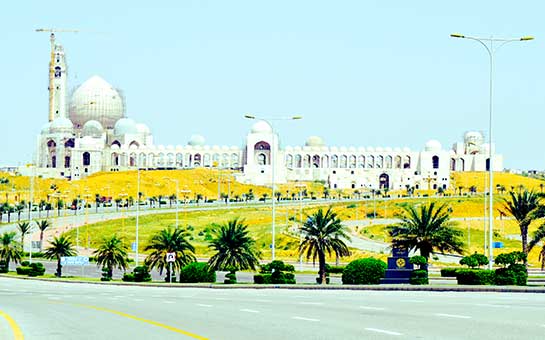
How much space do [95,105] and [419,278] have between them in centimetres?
15289

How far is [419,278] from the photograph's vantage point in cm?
4231

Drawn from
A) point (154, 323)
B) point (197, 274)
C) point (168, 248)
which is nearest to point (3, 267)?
point (168, 248)

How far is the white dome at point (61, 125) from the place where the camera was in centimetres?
18250

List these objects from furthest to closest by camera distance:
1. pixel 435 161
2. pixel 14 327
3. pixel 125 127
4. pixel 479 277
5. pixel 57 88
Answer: pixel 57 88 < pixel 435 161 < pixel 125 127 < pixel 479 277 < pixel 14 327

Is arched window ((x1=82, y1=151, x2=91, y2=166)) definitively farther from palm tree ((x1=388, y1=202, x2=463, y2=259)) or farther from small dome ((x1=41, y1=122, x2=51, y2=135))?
palm tree ((x1=388, y1=202, x2=463, y2=259))

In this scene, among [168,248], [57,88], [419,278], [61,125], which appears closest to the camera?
[419,278]

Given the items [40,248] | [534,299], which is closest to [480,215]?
[40,248]

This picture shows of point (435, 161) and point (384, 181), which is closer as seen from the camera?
point (384, 181)

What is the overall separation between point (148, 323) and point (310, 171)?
528 ft

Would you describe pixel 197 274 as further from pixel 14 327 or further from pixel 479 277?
pixel 14 327

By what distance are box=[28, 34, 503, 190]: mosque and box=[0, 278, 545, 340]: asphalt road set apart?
480 ft

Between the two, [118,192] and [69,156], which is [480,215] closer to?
[118,192]

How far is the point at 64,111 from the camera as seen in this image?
7712 inches

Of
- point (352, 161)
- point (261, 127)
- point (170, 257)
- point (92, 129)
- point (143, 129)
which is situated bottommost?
point (170, 257)
